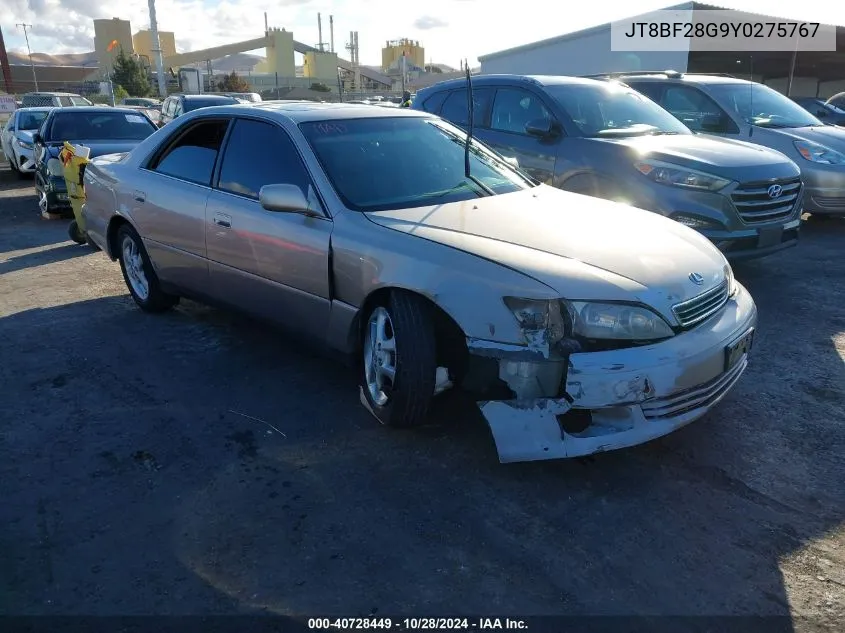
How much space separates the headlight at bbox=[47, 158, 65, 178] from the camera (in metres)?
9.30

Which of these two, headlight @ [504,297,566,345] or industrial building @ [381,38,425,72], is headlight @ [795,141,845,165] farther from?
industrial building @ [381,38,425,72]

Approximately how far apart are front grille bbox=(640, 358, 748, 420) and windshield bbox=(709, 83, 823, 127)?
6.13 meters

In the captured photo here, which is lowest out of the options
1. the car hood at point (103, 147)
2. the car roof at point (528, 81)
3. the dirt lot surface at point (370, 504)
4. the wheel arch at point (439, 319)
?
the dirt lot surface at point (370, 504)

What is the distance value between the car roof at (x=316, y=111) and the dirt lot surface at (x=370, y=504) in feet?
5.04

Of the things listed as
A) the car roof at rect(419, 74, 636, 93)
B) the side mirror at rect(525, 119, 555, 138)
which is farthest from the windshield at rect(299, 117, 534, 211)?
the car roof at rect(419, 74, 636, 93)

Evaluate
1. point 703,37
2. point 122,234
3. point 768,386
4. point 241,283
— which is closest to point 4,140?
point 122,234

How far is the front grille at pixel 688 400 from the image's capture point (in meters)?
2.88

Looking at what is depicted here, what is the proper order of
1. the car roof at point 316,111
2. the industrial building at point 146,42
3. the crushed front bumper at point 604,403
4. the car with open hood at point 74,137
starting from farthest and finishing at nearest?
the industrial building at point 146,42
the car with open hood at point 74,137
the car roof at point 316,111
the crushed front bumper at point 604,403

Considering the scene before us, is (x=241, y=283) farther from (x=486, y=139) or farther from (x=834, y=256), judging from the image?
(x=834, y=256)

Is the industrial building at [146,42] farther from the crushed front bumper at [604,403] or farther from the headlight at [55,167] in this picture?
the crushed front bumper at [604,403]

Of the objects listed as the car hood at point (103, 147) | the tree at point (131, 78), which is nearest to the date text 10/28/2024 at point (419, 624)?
the car hood at point (103, 147)

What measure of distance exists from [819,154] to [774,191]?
8.69ft

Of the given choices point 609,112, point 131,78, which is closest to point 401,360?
point 609,112

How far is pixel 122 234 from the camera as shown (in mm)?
5531
